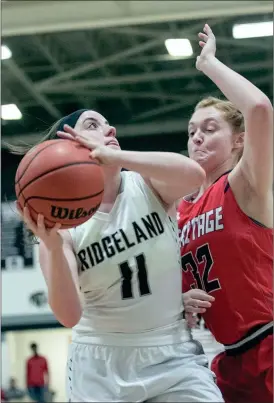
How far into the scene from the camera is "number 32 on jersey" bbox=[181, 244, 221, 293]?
66.3 inches

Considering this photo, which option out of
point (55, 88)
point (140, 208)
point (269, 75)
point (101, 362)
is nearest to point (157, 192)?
point (140, 208)

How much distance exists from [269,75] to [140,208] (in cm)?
397

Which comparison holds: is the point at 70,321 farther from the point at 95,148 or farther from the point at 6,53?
the point at 6,53

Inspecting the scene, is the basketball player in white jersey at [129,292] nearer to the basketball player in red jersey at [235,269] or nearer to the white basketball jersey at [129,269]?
the white basketball jersey at [129,269]

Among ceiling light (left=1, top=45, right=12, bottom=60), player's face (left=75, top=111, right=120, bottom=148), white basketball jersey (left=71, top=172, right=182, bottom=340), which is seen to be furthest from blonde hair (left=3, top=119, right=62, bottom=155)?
ceiling light (left=1, top=45, right=12, bottom=60)

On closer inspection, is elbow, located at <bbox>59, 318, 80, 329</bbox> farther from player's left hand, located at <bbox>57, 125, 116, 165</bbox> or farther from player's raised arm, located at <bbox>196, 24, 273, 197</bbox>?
player's raised arm, located at <bbox>196, 24, 273, 197</bbox>

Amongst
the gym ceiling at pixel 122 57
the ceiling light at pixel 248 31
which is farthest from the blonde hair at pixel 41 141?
the ceiling light at pixel 248 31

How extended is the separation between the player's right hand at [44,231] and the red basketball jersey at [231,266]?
0.42 m

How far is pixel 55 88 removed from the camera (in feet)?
20.9

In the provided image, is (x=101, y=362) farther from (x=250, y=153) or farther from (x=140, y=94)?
(x=140, y=94)

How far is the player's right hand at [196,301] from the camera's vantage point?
1591 mm

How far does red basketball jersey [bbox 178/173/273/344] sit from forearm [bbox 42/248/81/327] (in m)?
0.33

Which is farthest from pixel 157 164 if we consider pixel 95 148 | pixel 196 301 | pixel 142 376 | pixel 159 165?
pixel 142 376

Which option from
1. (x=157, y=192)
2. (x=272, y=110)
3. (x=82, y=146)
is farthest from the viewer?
(x=157, y=192)
